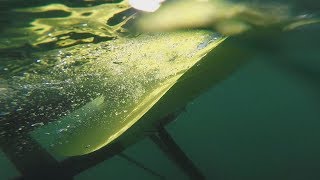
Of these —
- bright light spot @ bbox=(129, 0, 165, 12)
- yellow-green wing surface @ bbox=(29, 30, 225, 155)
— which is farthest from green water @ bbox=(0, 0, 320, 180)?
bright light spot @ bbox=(129, 0, 165, 12)

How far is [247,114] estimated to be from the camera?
113 ft

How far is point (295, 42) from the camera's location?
19.9 ft

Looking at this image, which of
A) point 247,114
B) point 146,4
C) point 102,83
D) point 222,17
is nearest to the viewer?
point 146,4

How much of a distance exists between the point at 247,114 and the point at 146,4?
31.9 m

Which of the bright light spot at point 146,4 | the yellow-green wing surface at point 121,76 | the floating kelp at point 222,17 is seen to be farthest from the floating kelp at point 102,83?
the bright light spot at point 146,4

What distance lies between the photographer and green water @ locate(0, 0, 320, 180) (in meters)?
5.08

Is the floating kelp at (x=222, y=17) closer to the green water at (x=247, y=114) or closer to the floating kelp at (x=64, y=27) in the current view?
the green water at (x=247, y=114)

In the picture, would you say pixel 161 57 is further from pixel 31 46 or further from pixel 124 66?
pixel 31 46

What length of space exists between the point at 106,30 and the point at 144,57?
1608mm

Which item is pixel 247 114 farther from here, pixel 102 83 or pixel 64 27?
pixel 64 27

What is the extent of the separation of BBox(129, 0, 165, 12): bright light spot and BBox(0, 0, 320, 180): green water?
55 cm

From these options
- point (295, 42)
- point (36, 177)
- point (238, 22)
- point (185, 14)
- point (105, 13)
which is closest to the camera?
point (105, 13)

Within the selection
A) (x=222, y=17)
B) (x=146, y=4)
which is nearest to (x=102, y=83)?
(x=146, y=4)

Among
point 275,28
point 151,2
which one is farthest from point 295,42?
point 151,2
